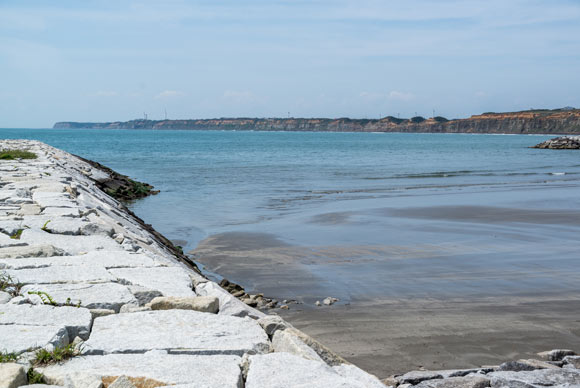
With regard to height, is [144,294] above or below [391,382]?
above

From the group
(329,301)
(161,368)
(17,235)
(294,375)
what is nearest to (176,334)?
(161,368)

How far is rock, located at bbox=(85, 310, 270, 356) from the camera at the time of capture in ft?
9.28

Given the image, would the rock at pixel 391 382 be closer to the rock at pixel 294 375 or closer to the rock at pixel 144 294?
the rock at pixel 294 375

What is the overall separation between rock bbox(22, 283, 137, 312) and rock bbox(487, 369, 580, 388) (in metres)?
2.58

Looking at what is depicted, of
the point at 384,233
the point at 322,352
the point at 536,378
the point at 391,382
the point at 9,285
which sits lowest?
the point at 384,233

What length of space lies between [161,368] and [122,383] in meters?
0.25

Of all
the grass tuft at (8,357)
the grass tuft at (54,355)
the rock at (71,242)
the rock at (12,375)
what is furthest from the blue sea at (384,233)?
the rock at (12,375)

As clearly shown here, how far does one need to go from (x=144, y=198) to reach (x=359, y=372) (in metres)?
16.1

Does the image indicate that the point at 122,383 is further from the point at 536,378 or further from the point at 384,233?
the point at 384,233

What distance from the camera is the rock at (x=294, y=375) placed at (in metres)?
2.44

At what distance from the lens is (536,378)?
415 centimetres

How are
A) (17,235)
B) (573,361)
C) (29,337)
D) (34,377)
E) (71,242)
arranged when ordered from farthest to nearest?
(17,235)
(71,242)
(573,361)
(29,337)
(34,377)

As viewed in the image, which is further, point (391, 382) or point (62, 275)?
point (391, 382)

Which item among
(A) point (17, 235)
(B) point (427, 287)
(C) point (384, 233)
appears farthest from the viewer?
(C) point (384, 233)
